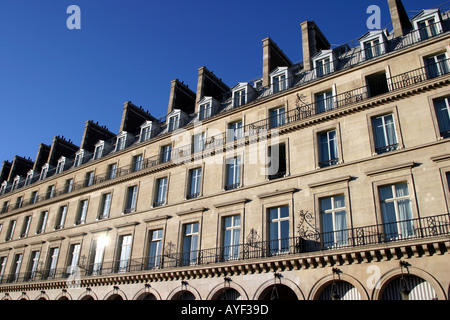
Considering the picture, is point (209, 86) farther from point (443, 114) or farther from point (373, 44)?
point (443, 114)

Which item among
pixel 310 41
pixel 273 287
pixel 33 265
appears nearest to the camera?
pixel 273 287

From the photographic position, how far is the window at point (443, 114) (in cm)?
1722

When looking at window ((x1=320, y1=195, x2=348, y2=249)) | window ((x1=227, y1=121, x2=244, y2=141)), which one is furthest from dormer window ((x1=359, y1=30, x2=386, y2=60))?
window ((x1=320, y1=195, x2=348, y2=249))

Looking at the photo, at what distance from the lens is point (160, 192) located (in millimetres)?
26672

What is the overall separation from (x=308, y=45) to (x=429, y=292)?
16105 mm

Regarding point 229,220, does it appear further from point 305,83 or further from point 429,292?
point 429,292

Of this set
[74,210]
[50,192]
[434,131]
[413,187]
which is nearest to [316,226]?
[413,187]

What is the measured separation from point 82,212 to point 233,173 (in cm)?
1466

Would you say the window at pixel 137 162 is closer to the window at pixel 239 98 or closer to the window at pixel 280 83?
the window at pixel 239 98

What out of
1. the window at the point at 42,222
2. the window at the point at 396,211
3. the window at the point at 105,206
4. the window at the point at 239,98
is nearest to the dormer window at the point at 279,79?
the window at the point at 239,98

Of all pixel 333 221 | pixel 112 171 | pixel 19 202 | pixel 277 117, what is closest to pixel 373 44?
pixel 277 117

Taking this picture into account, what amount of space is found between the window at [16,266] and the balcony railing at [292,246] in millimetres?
8368

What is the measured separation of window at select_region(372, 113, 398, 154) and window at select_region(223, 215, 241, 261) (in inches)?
323

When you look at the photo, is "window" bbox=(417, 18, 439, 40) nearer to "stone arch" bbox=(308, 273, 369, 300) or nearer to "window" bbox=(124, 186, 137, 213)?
"stone arch" bbox=(308, 273, 369, 300)
